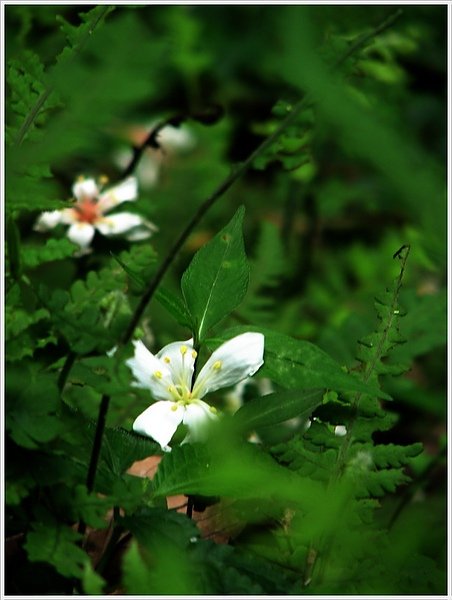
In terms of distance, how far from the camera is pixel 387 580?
1.08 metres

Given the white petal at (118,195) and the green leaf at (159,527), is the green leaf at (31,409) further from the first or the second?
the white petal at (118,195)

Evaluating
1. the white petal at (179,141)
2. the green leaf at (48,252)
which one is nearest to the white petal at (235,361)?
the green leaf at (48,252)

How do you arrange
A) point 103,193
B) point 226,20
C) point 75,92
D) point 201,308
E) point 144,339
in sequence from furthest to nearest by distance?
point 226,20, point 103,193, point 144,339, point 201,308, point 75,92

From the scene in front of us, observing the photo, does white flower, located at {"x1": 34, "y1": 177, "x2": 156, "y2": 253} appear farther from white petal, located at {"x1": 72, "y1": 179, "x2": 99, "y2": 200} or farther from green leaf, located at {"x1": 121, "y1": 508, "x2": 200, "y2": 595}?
green leaf, located at {"x1": 121, "y1": 508, "x2": 200, "y2": 595}

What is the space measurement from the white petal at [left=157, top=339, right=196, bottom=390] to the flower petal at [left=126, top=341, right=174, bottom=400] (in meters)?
0.02

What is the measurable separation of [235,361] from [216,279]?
134mm

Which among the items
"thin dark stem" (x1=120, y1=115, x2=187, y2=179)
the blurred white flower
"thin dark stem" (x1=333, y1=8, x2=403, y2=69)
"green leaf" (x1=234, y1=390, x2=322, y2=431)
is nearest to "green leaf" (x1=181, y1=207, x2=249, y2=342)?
"green leaf" (x1=234, y1=390, x2=322, y2=431)

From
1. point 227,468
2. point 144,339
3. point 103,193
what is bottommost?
point 227,468

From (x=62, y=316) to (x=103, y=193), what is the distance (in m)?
1.11

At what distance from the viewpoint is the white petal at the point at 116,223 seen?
1990 mm

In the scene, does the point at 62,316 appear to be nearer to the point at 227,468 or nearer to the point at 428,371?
the point at 227,468

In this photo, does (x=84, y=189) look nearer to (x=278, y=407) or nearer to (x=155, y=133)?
(x=155, y=133)

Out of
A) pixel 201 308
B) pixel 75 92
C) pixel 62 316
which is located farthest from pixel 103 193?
pixel 75 92

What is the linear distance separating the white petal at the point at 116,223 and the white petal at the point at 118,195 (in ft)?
0.14
